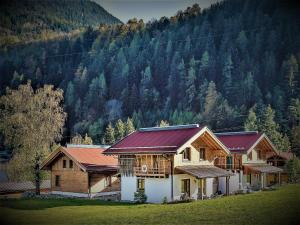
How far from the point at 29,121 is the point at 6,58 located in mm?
26587

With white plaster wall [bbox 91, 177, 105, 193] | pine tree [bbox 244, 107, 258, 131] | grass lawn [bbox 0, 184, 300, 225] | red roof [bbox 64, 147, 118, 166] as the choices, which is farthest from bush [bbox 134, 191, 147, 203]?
pine tree [bbox 244, 107, 258, 131]

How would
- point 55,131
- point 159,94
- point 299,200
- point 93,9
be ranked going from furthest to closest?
1. point 159,94
2. point 55,131
3. point 93,9
4. point 299,200

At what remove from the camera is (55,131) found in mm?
39812

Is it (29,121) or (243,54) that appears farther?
(243,54)

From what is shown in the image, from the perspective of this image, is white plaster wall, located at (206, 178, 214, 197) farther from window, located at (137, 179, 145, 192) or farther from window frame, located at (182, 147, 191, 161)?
window, located at (137, 179, 145, 192)

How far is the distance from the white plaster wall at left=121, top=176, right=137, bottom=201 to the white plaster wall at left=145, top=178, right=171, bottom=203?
1375 millimetres

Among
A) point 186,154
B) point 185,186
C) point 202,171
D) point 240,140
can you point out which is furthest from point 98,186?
point 240,140

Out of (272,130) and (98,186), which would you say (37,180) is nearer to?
(98,186)

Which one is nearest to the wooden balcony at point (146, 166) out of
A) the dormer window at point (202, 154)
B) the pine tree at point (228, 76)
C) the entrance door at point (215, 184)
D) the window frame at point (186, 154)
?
the window frame at point (186, 154)

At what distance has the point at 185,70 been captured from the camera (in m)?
93.2

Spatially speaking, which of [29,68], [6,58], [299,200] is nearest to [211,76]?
[29,68]

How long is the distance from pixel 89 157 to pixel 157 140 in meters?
8.05

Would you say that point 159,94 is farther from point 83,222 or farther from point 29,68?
point 83,222

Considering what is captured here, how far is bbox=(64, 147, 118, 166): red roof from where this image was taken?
34191 millimetres
